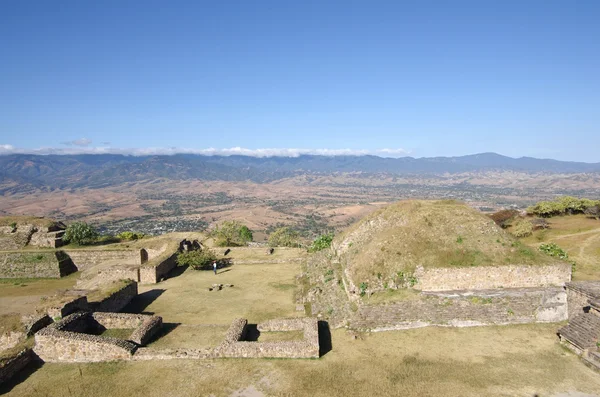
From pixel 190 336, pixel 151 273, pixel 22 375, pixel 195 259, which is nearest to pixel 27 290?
pixel 151 273

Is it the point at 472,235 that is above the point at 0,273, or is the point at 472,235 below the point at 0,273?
above

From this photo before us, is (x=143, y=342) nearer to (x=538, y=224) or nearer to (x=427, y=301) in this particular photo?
(x=427, y=301)

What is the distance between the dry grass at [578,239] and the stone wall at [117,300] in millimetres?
29811

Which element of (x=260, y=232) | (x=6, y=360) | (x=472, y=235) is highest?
(x=472, y=235)

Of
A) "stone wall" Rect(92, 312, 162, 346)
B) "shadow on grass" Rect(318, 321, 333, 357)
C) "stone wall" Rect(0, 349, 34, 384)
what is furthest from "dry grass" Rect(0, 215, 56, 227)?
"shadow on grass" Rect(318, 321, 333, 357)

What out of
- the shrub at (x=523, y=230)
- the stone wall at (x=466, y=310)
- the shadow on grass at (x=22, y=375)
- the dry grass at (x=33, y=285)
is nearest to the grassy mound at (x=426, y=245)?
the stone wall at (x=466, y=310)

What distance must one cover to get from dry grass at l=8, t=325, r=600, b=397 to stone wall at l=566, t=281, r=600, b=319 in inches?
111

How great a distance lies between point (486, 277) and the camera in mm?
18953

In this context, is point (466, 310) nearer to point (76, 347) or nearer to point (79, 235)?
point (76, 347)

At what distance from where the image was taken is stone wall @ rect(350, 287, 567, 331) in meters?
17.3

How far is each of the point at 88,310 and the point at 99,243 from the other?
2157 centimetres

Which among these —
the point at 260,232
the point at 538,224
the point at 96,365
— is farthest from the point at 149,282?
the point at 260,232

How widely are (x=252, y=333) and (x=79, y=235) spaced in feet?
93.7

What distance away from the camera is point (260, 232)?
99188 mm
